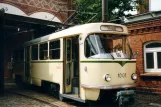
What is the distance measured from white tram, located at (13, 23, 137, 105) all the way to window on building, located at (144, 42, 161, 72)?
3.42m

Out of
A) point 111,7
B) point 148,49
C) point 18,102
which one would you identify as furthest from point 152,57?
point 18,102

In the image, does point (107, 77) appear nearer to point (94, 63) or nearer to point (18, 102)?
point (94, 63)

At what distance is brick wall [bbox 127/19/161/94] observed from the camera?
12688 millimetres

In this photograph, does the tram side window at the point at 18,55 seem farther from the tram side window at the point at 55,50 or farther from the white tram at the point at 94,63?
the white tram at the point at 94,63

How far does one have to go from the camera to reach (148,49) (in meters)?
13.4

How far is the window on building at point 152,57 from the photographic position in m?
13.0

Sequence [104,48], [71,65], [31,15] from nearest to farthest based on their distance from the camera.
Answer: [104,48] → [71,65] → [31,15]

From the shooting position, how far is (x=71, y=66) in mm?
10477

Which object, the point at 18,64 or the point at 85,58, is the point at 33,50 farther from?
the point at 85,58

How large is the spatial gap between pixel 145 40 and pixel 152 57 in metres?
0.91

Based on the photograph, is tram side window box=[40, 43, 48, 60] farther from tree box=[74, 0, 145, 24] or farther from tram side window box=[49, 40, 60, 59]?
tree box=[74, 0, 145, 24]

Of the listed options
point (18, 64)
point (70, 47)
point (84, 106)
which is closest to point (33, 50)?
point (18, 64)

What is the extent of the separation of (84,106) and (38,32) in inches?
472

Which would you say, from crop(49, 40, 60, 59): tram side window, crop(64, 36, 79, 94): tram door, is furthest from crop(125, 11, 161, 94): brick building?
crop(49, 40, 60, 59): tram side window
